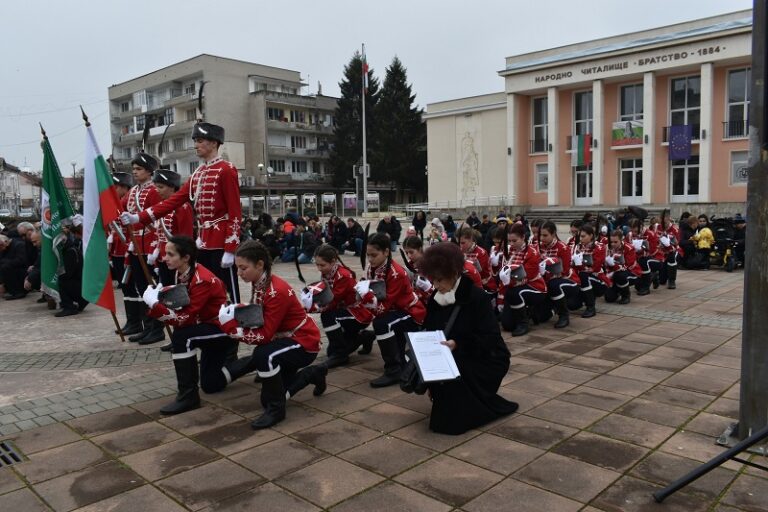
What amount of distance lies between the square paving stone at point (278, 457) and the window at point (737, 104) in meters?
35.0

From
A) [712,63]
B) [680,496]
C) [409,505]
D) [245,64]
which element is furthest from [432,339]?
[245,64]

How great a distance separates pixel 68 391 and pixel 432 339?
3596 millimetres

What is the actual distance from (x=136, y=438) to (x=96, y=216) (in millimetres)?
2858

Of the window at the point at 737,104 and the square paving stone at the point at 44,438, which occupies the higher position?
the window at the point at 737,104

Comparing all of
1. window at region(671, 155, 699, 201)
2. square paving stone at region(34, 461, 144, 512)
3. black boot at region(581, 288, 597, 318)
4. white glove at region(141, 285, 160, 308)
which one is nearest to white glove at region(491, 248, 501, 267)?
black boot at region(581, 288, 597, 318)

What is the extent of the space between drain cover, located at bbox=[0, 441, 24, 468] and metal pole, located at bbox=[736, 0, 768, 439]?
5.02 m

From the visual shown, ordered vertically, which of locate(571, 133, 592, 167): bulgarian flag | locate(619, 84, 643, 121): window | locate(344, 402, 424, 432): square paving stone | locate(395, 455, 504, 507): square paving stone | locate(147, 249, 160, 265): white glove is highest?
locate(619, 84, 643, 121): window

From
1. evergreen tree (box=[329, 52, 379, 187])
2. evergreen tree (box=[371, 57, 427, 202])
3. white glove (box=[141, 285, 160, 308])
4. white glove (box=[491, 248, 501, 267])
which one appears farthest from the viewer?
evergreen tree (box=[329, 52, 379, 187])

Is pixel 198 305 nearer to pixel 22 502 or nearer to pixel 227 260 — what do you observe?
pixel 227 260

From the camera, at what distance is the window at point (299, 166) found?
6406cm

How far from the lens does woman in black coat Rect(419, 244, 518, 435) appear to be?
459cm

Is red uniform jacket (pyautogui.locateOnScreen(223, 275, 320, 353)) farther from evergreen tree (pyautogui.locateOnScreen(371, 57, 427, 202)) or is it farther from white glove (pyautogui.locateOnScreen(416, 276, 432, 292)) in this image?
evergreen tree (pyautogui.locateOnScreen(371, 57, 427, 202))

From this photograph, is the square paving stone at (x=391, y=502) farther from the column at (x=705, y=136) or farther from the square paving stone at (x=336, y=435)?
the column at (x=705, y=136)

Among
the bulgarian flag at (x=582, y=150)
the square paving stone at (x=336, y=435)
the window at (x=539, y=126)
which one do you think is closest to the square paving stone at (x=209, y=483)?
the square paving stone at (x=336, y=435)
